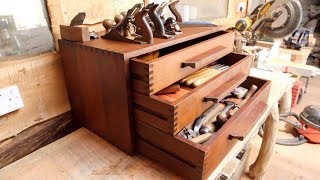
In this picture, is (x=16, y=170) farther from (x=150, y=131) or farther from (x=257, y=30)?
(x=257, y=30)

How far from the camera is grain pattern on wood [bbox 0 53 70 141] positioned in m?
0.75

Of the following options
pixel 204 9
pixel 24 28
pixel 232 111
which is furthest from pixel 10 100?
pixel 204 9

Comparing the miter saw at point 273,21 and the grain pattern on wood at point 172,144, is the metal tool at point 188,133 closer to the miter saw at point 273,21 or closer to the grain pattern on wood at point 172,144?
the grain pattern on wood at point 172,144

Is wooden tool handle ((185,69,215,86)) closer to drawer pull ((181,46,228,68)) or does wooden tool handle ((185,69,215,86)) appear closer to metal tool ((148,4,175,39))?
drawer pull ((181,46,228,68))

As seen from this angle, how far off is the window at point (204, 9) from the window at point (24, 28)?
1019mm

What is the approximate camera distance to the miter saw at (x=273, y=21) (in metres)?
1.54

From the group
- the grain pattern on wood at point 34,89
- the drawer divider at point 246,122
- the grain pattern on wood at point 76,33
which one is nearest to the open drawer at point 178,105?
the drawer divider at point 246,122

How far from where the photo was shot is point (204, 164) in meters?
0.57

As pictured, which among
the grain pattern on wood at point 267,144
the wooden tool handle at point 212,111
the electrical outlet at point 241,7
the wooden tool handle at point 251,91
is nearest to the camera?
the wooden tool handle at point 212,111

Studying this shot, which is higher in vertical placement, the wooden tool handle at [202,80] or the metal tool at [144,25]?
the metal tool at [144,25]

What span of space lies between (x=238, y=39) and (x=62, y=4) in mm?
1054

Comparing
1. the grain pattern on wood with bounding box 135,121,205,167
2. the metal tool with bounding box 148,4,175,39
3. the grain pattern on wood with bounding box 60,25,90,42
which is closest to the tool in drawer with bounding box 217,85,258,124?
the grain pattern on wood with bounding box 135,121,205,167

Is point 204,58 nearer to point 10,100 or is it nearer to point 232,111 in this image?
point 232,111

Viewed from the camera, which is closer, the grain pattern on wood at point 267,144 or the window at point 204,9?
the grain pattern on wood at point 267,144
